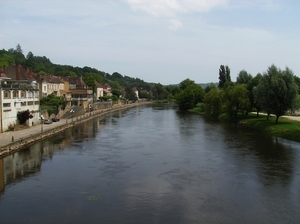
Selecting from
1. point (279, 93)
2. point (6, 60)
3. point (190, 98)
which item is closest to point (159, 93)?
point (190, 98)

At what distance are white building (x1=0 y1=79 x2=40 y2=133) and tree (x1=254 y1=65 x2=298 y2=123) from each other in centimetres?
2877

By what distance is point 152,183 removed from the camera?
1914 cm

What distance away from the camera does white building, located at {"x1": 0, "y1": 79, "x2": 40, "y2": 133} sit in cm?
3412

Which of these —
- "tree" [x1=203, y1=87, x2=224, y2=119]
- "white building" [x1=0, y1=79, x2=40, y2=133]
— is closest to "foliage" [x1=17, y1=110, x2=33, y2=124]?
"white building" [x1=0, y1=79, x2=40, y2=133]

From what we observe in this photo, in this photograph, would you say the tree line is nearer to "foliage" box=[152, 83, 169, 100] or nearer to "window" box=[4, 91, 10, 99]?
"window" box=[4, 91, 10, 99]

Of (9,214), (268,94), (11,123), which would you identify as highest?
(268,94)

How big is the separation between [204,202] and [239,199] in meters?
1.85

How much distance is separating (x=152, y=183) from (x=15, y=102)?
24190mm

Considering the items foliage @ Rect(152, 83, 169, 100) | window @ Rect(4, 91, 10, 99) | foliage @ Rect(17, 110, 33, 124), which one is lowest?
foliage @ Rect(17, 110, 33, 124)

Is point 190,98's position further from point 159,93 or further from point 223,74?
Result: point 159,93

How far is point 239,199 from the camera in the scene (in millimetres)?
16594

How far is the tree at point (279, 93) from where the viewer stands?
131 ft

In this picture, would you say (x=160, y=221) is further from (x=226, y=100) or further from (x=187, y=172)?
(x=226, y=100)

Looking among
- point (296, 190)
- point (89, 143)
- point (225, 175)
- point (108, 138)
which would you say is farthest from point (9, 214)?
point (108, 138)
